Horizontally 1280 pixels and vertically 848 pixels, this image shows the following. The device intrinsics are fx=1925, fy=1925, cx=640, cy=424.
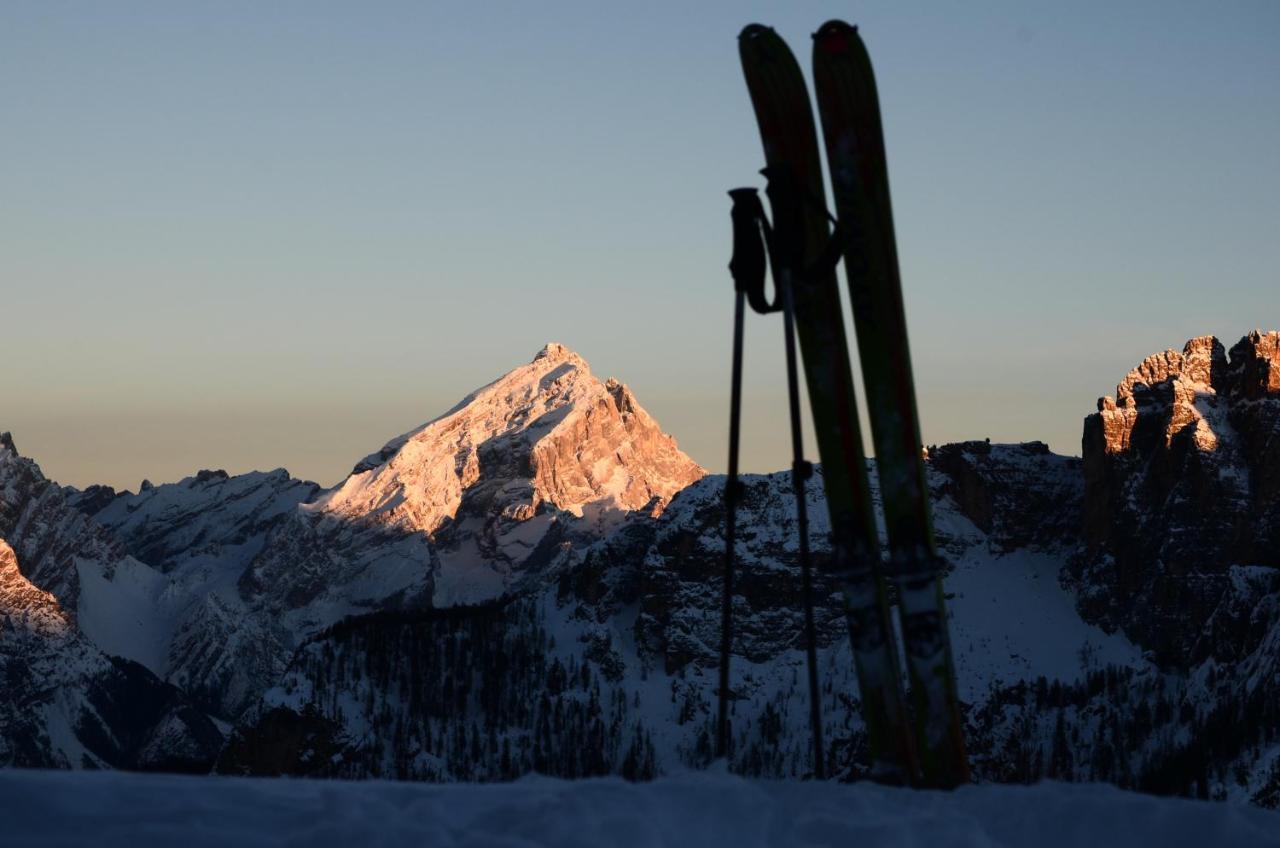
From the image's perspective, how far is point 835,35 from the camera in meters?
27.7

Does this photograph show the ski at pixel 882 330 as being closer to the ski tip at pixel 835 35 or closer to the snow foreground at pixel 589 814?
the ski tip at pixel 835 35

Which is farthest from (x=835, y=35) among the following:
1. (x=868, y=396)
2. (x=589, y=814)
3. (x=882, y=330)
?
(x=589, y=814)

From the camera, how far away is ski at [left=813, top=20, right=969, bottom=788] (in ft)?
89.6

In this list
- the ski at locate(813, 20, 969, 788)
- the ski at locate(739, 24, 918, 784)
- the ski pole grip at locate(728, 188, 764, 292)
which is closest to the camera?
the ski at locate(739, 24, 918, 784)

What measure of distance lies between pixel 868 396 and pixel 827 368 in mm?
847

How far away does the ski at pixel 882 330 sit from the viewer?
27.3 meters

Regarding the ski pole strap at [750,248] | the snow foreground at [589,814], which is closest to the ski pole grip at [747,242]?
the ski pole strap at [750,248]

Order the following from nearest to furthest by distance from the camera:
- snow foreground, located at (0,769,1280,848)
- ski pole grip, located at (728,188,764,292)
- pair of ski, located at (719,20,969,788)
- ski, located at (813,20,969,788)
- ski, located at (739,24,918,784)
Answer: snow foreground, located at (0,769,1280,848) → pair of ski, located at (719,20,969,788) → ski, located at (739,24,918,784) → ski, located at (813,20,969,788) → ski pole grip, located at (728,188,764,292)

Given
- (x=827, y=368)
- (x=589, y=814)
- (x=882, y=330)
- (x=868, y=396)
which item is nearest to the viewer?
(x=589, y=814)

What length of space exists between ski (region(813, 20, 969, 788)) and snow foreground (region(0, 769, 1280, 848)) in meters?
5.22

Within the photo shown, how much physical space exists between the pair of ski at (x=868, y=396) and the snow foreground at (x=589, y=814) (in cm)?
471

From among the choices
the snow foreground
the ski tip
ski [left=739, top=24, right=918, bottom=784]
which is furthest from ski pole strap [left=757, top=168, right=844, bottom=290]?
the snow foreground

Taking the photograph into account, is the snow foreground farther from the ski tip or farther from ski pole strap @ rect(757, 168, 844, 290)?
the ski tip

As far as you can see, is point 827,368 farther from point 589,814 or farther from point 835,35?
point 589,814
